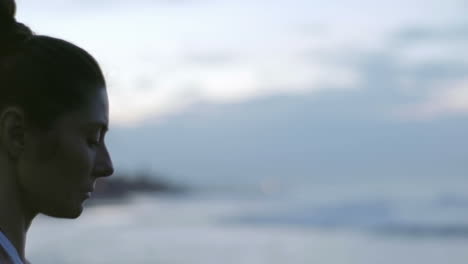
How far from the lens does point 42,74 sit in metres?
1.29

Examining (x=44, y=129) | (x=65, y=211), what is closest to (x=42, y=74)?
(x=44, y=129)

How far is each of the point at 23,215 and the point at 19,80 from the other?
0.22 m

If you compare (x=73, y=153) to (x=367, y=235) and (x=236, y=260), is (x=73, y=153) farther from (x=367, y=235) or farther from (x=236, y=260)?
(x=367, y=235)

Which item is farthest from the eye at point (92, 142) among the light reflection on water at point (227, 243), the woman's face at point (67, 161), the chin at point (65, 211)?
the light reflection on water at point (227, 243)

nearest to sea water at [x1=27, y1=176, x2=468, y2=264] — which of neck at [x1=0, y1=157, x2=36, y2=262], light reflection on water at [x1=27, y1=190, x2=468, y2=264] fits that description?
light reflection on water at [x1=27, y1=190, x2=468, y2=264]

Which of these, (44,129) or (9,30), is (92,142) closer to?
(44,129)

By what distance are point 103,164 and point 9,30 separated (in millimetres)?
271

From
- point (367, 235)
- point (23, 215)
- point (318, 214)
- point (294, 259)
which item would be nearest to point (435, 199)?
point (318, 214)

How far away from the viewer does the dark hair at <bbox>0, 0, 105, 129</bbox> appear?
1.28m

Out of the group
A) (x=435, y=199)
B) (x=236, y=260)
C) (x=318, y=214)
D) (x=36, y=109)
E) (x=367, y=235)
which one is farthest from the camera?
(x=435, y=199)

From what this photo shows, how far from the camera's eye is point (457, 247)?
15891 mm

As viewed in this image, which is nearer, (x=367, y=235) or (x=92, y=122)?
(x=92, y=122)

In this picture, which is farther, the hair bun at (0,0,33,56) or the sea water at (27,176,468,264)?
the sea water at (27,176,468,264)

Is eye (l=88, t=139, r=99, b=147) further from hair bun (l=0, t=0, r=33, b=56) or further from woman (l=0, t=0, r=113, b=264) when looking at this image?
hair bun (l=0, t=0, r=33, b=56)
